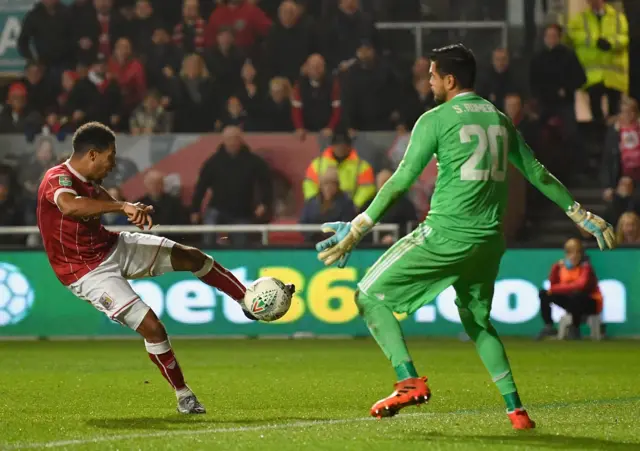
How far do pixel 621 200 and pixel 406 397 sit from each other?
456 inches

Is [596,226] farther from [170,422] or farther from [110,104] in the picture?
[110,104]

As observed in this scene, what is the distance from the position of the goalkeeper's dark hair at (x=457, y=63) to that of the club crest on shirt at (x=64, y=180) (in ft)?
8.14

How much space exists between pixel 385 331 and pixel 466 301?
0.53 metres

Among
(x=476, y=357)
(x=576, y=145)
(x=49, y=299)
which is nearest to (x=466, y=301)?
(x=476, y=357)

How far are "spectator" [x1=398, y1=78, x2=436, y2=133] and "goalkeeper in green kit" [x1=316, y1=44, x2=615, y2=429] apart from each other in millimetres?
11754

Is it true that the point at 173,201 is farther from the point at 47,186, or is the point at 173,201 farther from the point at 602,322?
the point at 47,186

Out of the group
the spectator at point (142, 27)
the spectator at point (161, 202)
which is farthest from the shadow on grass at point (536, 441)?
the spectator at point (142, 27)

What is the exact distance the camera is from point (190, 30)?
2055 cm

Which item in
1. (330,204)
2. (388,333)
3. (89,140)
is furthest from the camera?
(330,204)

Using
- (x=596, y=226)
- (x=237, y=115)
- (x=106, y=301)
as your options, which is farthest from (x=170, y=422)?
(x=237, y=115)

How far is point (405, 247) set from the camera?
7.23 metres

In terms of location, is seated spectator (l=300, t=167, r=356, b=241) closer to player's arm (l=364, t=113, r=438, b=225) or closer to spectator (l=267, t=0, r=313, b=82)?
spectator (l=267, t=0, r=313, b=82)

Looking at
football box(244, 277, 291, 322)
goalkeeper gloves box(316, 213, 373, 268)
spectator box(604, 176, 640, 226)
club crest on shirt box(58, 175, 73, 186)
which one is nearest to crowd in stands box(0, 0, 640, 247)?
spectator box(604, 176, 640, 226)

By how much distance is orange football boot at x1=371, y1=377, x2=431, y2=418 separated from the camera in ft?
22.8
